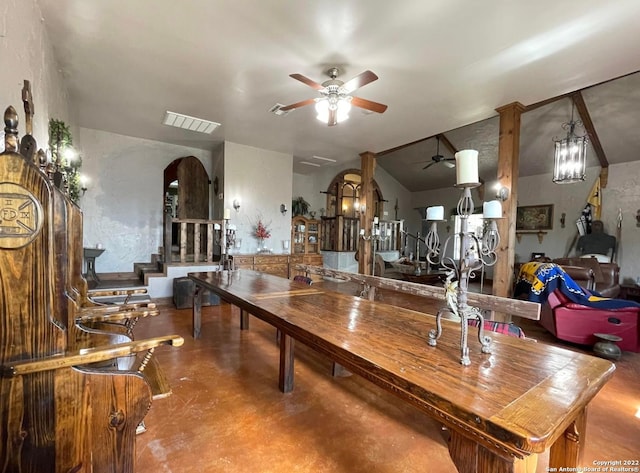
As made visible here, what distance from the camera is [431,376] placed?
3.43 feet

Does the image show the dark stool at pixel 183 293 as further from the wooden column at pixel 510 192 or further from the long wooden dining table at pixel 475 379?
the wooden column at pixel 510 192

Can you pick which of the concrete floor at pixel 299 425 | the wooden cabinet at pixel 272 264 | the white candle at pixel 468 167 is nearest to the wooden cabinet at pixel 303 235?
the wooden cabinet at pixel 272 264

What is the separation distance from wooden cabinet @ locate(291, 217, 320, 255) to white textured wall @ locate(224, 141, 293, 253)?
57cm

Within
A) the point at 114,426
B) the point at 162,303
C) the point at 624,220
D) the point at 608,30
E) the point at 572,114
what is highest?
the point at 572,114

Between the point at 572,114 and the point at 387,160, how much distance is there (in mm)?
4962

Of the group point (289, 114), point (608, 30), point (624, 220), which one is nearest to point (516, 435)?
point (608, 30)

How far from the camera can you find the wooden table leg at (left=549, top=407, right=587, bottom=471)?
1157 mm

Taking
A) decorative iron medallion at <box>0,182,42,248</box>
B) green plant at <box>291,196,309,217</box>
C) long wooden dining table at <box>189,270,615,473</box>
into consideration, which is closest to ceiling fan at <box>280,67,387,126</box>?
long wooden dining table at <box>189,270,615,473</box>

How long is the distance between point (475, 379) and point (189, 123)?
5285mm

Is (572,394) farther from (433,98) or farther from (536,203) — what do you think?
(536,203)

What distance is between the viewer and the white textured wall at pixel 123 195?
5.48m

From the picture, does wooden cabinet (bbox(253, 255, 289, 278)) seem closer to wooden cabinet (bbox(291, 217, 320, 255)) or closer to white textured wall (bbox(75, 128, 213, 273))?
wooden cabinet (bbox(291, 217, 320, 255))

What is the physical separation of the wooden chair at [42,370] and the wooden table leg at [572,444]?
1.72 meters

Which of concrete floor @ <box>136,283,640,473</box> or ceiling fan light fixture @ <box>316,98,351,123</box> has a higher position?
ceiling fan light fixture @ <box>316,98,351,123</box>
